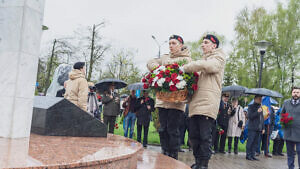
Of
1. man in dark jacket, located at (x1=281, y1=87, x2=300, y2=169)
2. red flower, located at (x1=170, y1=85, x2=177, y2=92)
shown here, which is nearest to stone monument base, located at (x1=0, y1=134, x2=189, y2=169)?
red flower, located at (x1=170, y1=85, x2=177, y2=92)

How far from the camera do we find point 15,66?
11.3 ft

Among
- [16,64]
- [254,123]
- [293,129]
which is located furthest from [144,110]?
[16,64]

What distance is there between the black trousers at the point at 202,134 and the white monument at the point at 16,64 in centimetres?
240

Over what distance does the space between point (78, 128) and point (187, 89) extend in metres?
1.89

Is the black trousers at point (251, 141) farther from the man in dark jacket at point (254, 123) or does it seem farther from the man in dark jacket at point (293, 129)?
the man in dark jacket at point (293, 129)

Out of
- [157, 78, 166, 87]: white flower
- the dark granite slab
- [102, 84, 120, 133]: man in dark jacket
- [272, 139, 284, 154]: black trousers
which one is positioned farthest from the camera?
[272, 139, 284, 154]: black trousers

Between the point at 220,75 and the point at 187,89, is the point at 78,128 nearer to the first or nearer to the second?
the point at 187,89

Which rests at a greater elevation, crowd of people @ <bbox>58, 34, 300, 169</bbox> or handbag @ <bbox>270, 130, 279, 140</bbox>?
crowd of people @ <bbox>58, 34, 300, 169</bbox>

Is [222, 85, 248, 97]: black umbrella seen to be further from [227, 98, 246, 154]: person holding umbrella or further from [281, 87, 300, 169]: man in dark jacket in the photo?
[281, 87, 300, 169]: man in dark jacket

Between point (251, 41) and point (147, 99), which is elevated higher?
point (251, 41)

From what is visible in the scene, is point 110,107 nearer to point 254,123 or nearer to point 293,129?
point 254,123

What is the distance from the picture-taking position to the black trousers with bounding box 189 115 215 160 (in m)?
4.40

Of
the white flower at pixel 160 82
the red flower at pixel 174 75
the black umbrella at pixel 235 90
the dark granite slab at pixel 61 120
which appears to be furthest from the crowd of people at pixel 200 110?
the dark granite slab at pixel 61 120

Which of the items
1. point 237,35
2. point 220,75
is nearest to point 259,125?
point 220,75
